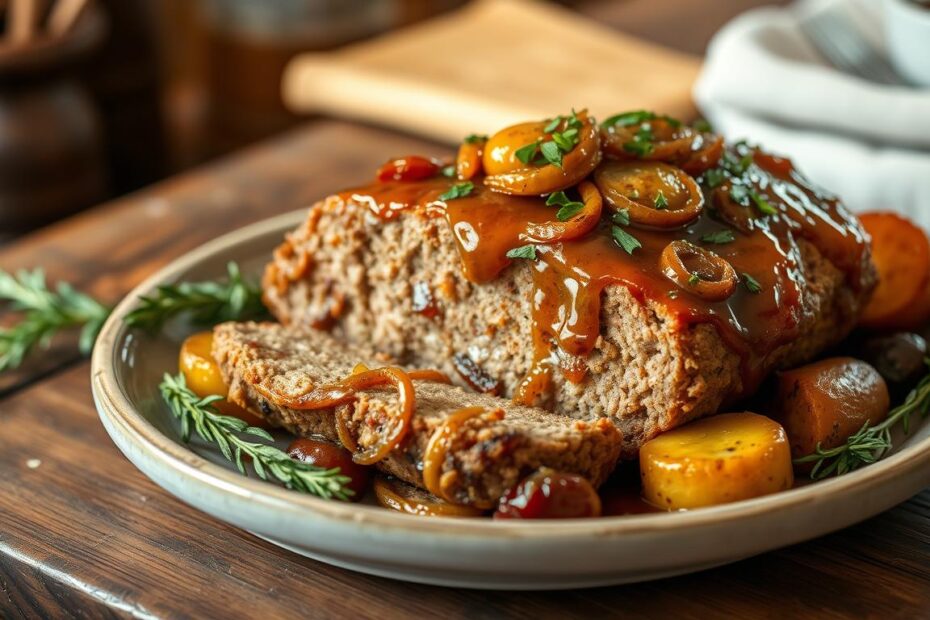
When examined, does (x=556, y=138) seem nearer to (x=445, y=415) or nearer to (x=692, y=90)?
(x=445, y=415)

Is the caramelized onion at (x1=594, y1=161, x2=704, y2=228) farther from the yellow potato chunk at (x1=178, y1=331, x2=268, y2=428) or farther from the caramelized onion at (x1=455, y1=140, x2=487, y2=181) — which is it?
the yellow potato chunk at (x1=178, y1=331, x2=268, y2=428)

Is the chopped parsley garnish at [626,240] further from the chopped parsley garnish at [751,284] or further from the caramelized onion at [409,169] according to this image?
the caramelized onion at [409,169]

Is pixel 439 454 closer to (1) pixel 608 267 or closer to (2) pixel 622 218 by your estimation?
(1) pixel 608 267

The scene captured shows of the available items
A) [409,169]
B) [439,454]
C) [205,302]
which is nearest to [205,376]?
[205,302]

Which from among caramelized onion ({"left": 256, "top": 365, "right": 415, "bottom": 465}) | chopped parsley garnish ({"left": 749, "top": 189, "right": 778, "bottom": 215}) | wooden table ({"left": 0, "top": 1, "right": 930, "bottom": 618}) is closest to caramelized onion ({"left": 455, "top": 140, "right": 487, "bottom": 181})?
caramelized onion ({"left": 256, "top": 365, "right": 415, "bottom": 465})

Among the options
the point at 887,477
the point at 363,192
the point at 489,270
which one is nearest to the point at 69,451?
the point at 363,192
